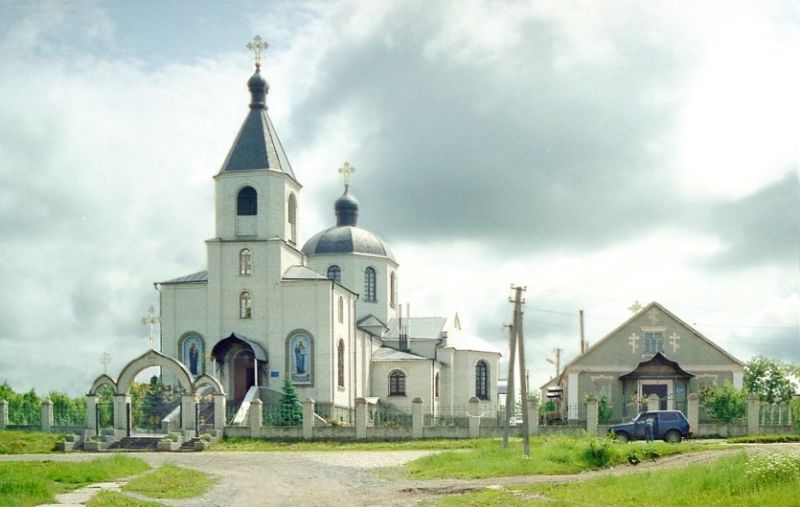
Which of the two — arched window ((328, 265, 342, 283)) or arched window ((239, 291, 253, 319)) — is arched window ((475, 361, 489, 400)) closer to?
arched window ((328, 265, 342, 283))

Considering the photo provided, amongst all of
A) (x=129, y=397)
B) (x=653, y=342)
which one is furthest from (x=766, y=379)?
(x=129, y=397)

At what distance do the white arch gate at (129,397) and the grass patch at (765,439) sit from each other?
17709 millimetres

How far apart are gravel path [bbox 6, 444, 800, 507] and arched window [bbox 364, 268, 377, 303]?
81.7ft

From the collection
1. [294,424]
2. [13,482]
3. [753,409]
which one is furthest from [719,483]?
[294,424]

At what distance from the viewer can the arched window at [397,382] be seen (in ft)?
187

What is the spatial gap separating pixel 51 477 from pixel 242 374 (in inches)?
1014

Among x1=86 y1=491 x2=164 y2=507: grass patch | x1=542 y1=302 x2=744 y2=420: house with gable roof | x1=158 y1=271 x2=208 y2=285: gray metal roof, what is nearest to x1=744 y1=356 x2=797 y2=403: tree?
x1=542 y1=302 x2=744 y2=420: house with gable roof

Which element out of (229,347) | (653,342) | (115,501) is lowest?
(115,501)

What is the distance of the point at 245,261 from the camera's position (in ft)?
167

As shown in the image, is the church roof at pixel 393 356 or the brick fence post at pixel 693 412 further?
the church roof at pixel 393 356

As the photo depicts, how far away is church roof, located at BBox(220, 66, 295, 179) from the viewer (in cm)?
5119

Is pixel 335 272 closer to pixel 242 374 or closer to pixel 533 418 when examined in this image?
pixel 242 374

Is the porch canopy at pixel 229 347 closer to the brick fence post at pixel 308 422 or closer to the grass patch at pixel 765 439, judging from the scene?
the brick fence post at pixel 308 422

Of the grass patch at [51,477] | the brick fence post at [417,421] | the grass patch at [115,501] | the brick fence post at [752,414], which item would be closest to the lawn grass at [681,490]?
the grass patch at [115,501]
